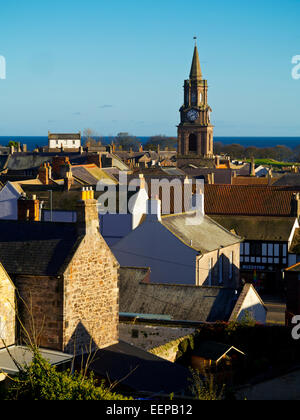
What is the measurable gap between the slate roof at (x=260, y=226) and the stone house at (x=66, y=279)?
81.4 feet

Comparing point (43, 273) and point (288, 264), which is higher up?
point (43, 273)

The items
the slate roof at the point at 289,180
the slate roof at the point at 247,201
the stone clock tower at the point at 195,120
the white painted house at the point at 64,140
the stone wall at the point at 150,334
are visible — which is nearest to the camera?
the stone wall at the point at 150,334

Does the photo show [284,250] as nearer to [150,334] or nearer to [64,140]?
[150,334]

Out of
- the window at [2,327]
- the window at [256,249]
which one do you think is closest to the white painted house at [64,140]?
the window at [256,249]

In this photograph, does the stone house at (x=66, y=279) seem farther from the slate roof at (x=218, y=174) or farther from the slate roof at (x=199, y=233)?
the slate roof at (x=218, y=174)

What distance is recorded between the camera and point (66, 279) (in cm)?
1981

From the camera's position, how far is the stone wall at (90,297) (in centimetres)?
1998

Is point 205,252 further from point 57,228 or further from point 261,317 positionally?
point 57,228

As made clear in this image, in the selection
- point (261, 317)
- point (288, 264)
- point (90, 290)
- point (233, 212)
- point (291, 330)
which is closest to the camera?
point (90, 290)

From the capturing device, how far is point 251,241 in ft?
148

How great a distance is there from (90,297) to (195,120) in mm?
86367

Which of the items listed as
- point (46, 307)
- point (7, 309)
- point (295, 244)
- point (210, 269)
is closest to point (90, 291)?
point (46, 307)

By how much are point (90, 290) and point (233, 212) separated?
30.9 meters
